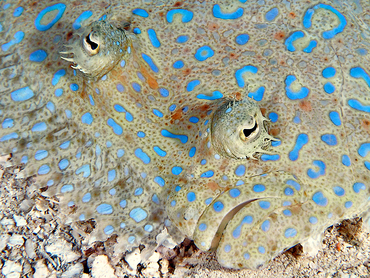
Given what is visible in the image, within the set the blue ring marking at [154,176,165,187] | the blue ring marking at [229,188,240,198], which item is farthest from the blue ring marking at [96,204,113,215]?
the blue ring marking at [229,188,240,198]

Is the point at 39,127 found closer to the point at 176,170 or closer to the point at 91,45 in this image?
the point at 91,45

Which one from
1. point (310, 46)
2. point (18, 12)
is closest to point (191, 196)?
point (310, 46)

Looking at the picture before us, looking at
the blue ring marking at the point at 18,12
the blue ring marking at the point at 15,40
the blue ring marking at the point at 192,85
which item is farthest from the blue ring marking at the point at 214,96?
the blue ring marking at the point at 18,12

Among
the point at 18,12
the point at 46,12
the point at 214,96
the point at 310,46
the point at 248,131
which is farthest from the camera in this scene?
the point at 18,12

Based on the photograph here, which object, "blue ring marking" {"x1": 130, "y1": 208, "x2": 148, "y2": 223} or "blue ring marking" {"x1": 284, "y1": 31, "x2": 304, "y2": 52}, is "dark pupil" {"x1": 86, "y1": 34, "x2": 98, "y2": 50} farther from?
"blue ring marking" {"x1": 284, "y1": 31, "x2": 304, "y2": 52}

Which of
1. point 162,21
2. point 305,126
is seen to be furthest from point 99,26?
point 305,126

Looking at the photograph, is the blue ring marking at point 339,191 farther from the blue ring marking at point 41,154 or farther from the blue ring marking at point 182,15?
the blue ring marking at point 41,154
